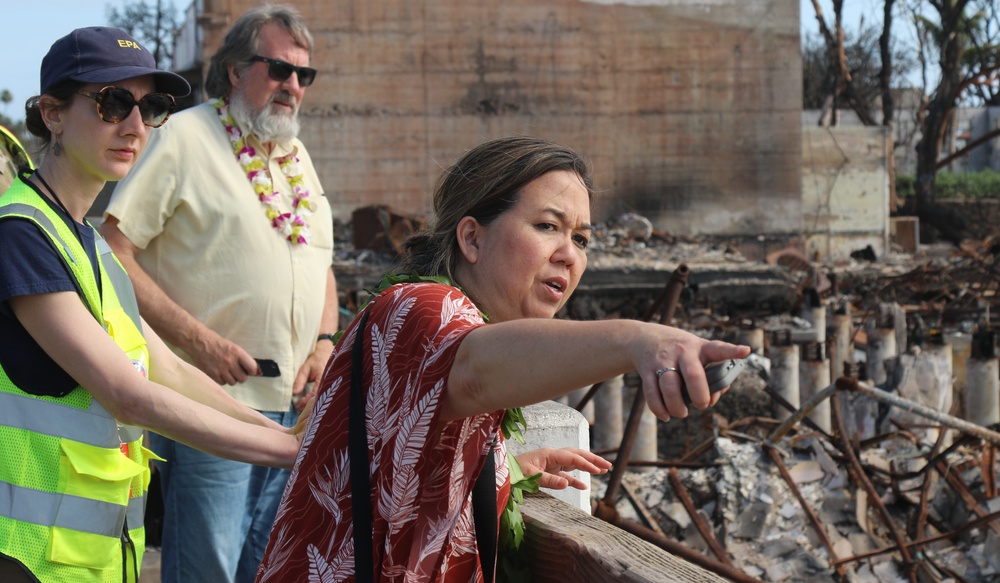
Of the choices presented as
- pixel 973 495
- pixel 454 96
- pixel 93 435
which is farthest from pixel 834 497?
pixel 454 96

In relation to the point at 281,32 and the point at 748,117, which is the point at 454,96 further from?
the point at 281,32

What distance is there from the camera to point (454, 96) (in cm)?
1636

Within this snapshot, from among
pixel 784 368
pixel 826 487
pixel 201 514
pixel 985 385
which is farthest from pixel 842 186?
pixel 201 514

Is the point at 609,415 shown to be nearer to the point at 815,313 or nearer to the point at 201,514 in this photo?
the point at 201,514

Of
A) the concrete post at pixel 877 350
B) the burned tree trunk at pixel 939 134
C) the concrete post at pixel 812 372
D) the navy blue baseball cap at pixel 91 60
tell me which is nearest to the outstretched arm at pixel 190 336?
the navy blue baseball cap at pixel 91 60

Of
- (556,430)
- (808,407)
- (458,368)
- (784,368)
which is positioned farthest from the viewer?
(784,368)

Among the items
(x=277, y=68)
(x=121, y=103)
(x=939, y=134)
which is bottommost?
→ (x=121, y=103)

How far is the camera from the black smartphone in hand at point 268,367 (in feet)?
11.2

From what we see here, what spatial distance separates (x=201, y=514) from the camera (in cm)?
323

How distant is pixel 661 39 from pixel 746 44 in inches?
57.1

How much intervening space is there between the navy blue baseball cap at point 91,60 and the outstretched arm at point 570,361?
1.28 meters

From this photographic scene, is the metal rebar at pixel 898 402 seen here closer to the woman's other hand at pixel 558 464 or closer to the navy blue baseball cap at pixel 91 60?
the woman's other hand at pixel 558 464

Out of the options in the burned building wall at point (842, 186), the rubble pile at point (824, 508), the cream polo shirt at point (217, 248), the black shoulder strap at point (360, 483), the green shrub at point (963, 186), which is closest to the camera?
the black shoulder strap at point (360, 483)

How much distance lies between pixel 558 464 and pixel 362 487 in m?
0.74
